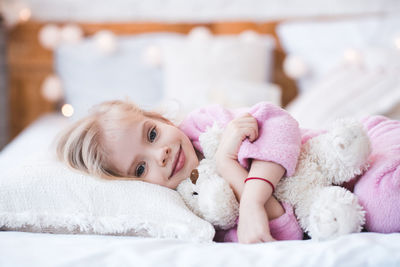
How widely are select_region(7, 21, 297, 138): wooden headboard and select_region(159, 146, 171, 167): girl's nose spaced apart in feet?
5.18

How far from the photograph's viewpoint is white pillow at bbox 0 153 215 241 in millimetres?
885

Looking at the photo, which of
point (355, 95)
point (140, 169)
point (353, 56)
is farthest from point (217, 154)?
point (353, 56)

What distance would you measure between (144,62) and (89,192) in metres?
1.42

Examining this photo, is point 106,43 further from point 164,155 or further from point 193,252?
point 193,252

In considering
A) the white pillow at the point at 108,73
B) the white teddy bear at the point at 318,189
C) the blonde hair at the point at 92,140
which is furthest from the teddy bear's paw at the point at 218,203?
the white pillow at the point at 108,73

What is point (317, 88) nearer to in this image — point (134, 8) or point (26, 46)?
point (134, 8)

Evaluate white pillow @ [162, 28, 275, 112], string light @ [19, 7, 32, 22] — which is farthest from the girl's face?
string light @ [19, 7, 32, 22]

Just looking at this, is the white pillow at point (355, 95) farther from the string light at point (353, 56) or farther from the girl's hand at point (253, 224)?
the girl's hand at point (253, 224)

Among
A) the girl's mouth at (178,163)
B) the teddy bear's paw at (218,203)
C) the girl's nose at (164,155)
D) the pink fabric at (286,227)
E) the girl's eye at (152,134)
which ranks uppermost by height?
the girl's eye at (152,134)

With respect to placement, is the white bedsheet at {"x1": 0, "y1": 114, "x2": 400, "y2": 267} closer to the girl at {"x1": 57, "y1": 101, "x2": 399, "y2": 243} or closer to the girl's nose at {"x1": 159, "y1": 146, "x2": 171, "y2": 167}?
the girl at {"x1": 57, "y1": 101, "x2": 399, "y2": 243}

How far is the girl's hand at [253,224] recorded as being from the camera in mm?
812

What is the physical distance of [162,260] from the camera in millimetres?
744

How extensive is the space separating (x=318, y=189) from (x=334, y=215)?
92mm

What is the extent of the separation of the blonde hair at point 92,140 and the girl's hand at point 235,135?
0.75 ft
